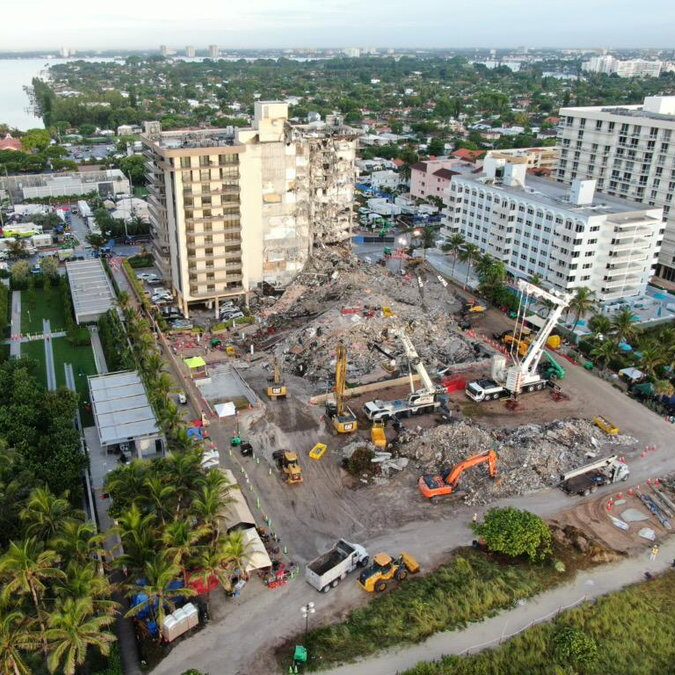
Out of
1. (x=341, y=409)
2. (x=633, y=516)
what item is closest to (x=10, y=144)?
(x=341, y=409)

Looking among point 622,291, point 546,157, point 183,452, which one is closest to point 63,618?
point 183,452

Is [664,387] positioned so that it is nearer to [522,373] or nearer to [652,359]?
[652,359]

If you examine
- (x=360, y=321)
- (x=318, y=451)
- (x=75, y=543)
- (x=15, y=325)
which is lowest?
(x=15, y=325)

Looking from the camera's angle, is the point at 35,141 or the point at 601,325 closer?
the point at 601,325

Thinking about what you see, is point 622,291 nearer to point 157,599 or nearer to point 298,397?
point 298,397

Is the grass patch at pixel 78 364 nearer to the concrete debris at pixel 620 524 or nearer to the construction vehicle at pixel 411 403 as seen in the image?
the construction vehicle at pixel 411 403

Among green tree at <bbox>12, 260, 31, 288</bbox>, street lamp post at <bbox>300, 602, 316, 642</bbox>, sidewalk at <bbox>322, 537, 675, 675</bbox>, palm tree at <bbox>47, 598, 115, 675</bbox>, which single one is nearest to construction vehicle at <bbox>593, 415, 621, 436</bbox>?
sidewalk at <bbox>322, 537, 675, 675</bbox>
